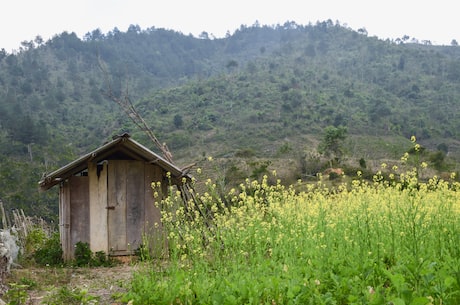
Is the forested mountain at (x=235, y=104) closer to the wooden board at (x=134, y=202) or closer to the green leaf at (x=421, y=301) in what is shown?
the wooden board at (x=134, y=202)

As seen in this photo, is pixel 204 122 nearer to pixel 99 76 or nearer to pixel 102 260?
pixel 99 76

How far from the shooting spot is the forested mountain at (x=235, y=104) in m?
41.9

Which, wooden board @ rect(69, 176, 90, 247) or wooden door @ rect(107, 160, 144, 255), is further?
wooden board @ rect(69, 176, 90, 247)

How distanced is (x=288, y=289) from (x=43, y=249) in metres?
8.02

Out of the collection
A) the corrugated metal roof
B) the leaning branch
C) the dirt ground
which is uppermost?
the leaning branch

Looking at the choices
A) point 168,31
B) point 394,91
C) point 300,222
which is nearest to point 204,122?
point 394,91

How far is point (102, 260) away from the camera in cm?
1031

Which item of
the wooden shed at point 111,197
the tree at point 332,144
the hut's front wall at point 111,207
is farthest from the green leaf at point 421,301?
the tree at point 332,144

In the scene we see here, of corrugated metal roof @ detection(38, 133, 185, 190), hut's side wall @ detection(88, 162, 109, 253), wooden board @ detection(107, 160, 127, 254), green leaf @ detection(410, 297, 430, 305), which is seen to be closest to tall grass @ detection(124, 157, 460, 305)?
green leaf @ detection(410, 297, 430, 305)

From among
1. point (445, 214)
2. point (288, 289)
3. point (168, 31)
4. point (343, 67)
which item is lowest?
point (288, 289)

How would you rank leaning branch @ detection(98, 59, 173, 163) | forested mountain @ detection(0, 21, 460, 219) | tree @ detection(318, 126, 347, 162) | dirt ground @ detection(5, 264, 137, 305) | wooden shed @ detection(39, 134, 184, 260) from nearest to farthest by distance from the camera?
dirt ground @ detection(5, 264, 137, 305)
leaning branch @ detection(98, 59, 173, 163)
wooden shed @ detection(39, 134, 184, 260)
tree @ detection(318, 126, 347, 162)
forested mountain @ detection(0, 21, 460, 219)

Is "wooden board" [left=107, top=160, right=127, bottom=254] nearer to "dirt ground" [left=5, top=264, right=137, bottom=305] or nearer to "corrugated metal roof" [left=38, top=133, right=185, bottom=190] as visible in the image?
"corrugated metal roof" [left=38, top=133, right=185, bottom=190]

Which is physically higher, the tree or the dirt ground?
the tree

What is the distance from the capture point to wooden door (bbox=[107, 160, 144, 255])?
34.4 feet
